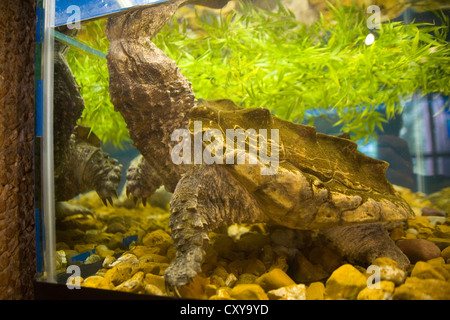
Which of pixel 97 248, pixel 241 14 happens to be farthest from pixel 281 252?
pixel 241 14

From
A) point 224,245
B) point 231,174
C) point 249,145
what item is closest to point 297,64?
point 249,145

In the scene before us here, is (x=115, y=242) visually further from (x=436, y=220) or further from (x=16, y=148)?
(x=436, y=220)

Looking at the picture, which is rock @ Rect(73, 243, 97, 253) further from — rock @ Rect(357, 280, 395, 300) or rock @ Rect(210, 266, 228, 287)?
rock @ Rect(357, 280, 395, 300)

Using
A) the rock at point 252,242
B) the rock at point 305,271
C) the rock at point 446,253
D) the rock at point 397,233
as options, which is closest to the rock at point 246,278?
the rock at point 305,271

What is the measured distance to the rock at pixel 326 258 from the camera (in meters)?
1.64

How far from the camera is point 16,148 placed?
65.2 inches

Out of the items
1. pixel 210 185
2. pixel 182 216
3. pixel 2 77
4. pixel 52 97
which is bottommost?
pixel 182 216

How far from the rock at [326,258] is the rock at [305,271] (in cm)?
4

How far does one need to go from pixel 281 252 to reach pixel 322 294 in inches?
20.5

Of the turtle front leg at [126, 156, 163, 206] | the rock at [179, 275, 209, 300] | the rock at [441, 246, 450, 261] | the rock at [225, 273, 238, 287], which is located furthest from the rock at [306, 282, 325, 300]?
the turtle front leg at [126, 156, 163, 206]

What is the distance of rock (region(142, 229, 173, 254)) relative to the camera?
1899 millimetres

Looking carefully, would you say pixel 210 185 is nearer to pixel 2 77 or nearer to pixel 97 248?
pixel 97 248

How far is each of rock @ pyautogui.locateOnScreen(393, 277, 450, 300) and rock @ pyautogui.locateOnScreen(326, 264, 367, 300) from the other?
14cm
